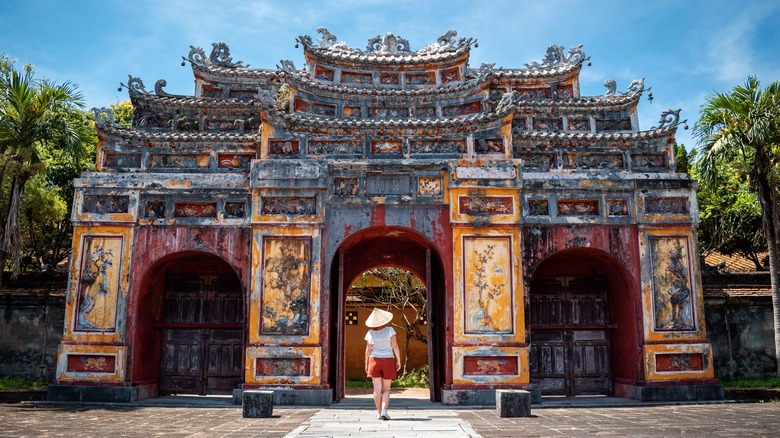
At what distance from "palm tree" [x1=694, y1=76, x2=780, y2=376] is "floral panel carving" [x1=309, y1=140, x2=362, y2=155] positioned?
7.30 meters

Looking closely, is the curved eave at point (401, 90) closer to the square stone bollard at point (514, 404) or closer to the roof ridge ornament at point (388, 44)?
the roof ridge ornament at point (388, 44)

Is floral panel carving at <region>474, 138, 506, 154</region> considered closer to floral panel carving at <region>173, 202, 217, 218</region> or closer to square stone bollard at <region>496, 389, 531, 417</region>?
square stone bollard at <region>496, 389, 531, 417</region>

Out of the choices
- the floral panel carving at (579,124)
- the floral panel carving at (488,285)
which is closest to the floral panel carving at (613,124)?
the floral panel carving at (579,124)

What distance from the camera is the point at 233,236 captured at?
12.9 m

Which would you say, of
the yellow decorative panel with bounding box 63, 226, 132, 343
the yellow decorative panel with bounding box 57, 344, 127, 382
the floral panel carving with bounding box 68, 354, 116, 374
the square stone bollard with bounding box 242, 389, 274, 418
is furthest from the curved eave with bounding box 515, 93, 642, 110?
the floral panel carving with bounding box 68, 354, 116, 374

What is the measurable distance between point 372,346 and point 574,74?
1096 centimetres

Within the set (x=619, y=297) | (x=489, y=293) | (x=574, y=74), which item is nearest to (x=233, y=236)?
(x=489, y=293)

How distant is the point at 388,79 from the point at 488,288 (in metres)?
6.77

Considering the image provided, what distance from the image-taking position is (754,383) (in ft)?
43.8

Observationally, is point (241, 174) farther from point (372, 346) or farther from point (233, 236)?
point (372, 346)

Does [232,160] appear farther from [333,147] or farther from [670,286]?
[670,286]

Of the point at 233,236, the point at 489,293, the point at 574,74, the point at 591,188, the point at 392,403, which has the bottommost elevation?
the point at 392,403

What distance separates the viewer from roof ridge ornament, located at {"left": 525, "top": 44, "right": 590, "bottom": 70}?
673 inches

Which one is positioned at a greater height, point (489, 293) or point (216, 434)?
point (489, 293)
